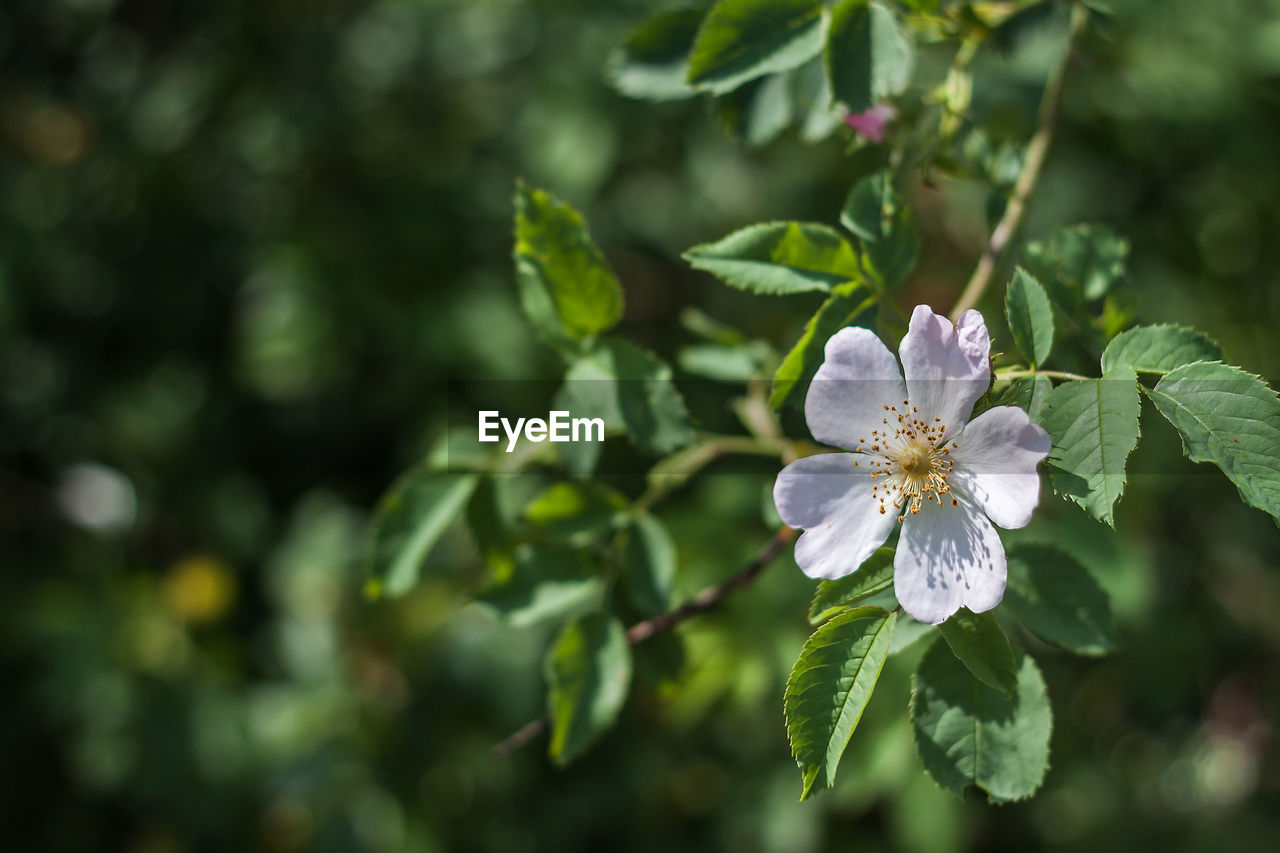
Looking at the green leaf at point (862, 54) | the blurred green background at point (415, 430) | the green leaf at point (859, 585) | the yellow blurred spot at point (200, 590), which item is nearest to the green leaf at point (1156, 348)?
the green leaf at point (859, 585)

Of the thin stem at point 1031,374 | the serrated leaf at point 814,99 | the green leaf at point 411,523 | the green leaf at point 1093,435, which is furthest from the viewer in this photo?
the green leaf at point 411,523

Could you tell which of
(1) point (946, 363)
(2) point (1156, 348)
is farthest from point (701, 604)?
(2) point (1156, 348)

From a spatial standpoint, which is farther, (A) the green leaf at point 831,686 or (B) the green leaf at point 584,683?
(B) the green leaf at point 584,683

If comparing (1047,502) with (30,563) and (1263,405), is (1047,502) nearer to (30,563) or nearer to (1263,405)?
(1263,405)

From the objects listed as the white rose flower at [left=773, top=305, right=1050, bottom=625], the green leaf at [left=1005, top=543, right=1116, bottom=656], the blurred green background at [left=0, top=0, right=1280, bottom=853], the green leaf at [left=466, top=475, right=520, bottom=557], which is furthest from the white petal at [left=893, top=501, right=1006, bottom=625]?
the blurred green background at [left=0, top=0, right=1280, bottom=853]

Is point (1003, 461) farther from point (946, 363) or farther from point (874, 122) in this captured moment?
point (874, 122)

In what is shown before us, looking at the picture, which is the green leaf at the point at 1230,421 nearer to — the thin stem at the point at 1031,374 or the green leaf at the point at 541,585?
the thin stem at the point at 1031,374

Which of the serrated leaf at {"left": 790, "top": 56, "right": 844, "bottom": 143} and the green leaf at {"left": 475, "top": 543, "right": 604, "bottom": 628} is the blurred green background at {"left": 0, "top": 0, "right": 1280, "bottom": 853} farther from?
the serrated leaf at {"left": 790, "top": 56, "right": 844, "bottom": 143}
